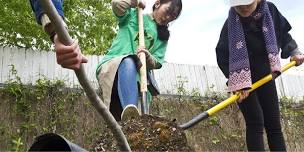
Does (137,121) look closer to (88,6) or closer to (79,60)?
(79,60)

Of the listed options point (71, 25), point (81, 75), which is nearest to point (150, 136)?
point (81, 75)

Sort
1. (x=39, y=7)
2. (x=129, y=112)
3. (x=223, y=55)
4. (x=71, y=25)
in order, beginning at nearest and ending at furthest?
(x=39, y=7), (x=129, y=112), (x=223, y=55), (x=71, y=25)

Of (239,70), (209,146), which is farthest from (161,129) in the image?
(209,146)

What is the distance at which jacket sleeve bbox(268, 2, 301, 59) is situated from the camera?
10.00 ft

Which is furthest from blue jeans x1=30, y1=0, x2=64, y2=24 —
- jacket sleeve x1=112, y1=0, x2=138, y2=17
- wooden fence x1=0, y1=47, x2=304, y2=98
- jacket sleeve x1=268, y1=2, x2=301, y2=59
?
wooden fence x1=0, y1=47, x2=304, y2=98

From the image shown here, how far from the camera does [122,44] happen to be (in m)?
3.00

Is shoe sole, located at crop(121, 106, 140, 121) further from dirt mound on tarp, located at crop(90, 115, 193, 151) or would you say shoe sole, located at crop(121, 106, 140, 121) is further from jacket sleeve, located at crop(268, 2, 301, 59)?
jacket sleeve, located at crop(268, 2, 301, 59)

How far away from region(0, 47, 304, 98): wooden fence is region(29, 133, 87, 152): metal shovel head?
4.30 m

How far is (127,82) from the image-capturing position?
2.72 metres

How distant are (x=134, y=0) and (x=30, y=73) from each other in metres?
3.33

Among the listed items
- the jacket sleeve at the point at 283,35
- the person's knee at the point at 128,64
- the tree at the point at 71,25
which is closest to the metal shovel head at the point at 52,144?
the person's knee at the point at 128,64

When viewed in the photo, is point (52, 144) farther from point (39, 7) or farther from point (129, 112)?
point (129, 112)

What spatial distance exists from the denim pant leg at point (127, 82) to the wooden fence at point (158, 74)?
3.04 meters

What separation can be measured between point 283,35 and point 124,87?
1089mm
